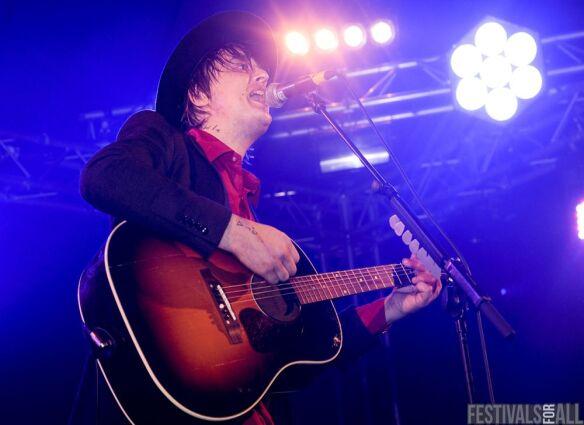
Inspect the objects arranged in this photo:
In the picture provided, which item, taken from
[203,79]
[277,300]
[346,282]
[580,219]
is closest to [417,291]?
[346,282]

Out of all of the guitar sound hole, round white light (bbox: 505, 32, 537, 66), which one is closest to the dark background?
round white light (bbox: 505, 32, 537, 66)

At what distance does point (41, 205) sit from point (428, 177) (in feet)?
18.8

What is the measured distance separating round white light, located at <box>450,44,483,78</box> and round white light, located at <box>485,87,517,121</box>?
0.35 m

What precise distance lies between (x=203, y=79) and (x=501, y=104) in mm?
4066

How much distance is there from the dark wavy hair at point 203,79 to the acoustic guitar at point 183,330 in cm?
105

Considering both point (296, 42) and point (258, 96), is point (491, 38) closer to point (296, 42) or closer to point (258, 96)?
point (296, 42)

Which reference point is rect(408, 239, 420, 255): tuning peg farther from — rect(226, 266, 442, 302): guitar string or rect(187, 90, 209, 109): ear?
rect(187, 90, 209, 109): ear

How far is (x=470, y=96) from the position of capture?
577 centimetres

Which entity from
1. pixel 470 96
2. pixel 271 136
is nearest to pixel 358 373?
pixel 271 136

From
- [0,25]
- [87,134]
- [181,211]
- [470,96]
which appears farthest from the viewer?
[87,134]

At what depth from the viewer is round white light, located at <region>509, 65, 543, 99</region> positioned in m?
5.54

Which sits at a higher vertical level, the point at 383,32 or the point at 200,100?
the point at 383,32

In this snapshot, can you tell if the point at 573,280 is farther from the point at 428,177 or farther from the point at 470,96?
the point at 470,96

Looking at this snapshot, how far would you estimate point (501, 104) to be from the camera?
225 inches
